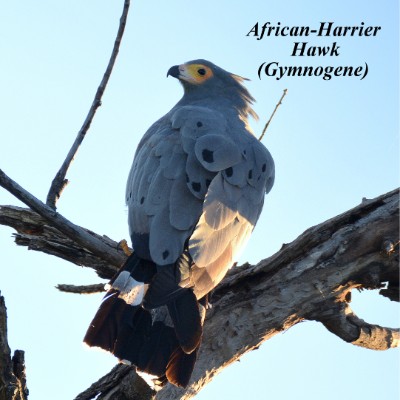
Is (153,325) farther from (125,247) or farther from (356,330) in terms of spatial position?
(356,330)

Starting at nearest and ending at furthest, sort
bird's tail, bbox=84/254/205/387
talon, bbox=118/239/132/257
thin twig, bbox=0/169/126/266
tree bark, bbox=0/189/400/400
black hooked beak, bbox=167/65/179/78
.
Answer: bird's tail, bbox=84/254/205/387 < thin twig, bbox=0/169/126/266 < tree bark, bbox=0/189/400/400 < talon, bbox=118/239/132/257 < black hooked beak, bbox=167/65/179/78

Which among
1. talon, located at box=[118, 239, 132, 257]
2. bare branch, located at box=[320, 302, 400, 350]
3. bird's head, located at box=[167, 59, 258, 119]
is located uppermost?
bird's head, located at box=[167, 59, 258, 119]

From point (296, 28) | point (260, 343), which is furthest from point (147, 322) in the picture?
point (296, 28)

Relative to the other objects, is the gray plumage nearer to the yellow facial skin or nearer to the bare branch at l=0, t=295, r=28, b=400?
the yellow facial skin

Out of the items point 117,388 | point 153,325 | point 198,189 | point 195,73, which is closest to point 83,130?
point 198,189

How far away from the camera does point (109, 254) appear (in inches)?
232

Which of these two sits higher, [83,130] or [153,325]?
[83,130]

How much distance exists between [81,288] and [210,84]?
2.48 m

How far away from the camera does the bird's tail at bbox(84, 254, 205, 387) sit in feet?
16.7

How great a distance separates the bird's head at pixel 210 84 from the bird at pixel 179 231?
83 cm

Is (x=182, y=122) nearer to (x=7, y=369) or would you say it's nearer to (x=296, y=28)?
(x=296, y=28)

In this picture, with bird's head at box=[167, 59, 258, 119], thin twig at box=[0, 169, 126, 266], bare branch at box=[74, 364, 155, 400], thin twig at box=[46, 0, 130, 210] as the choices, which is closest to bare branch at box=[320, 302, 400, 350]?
bare branch at box=[74, 364, 155, 400]

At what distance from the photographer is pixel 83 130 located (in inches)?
227

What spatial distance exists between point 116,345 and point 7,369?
31.1 inches
